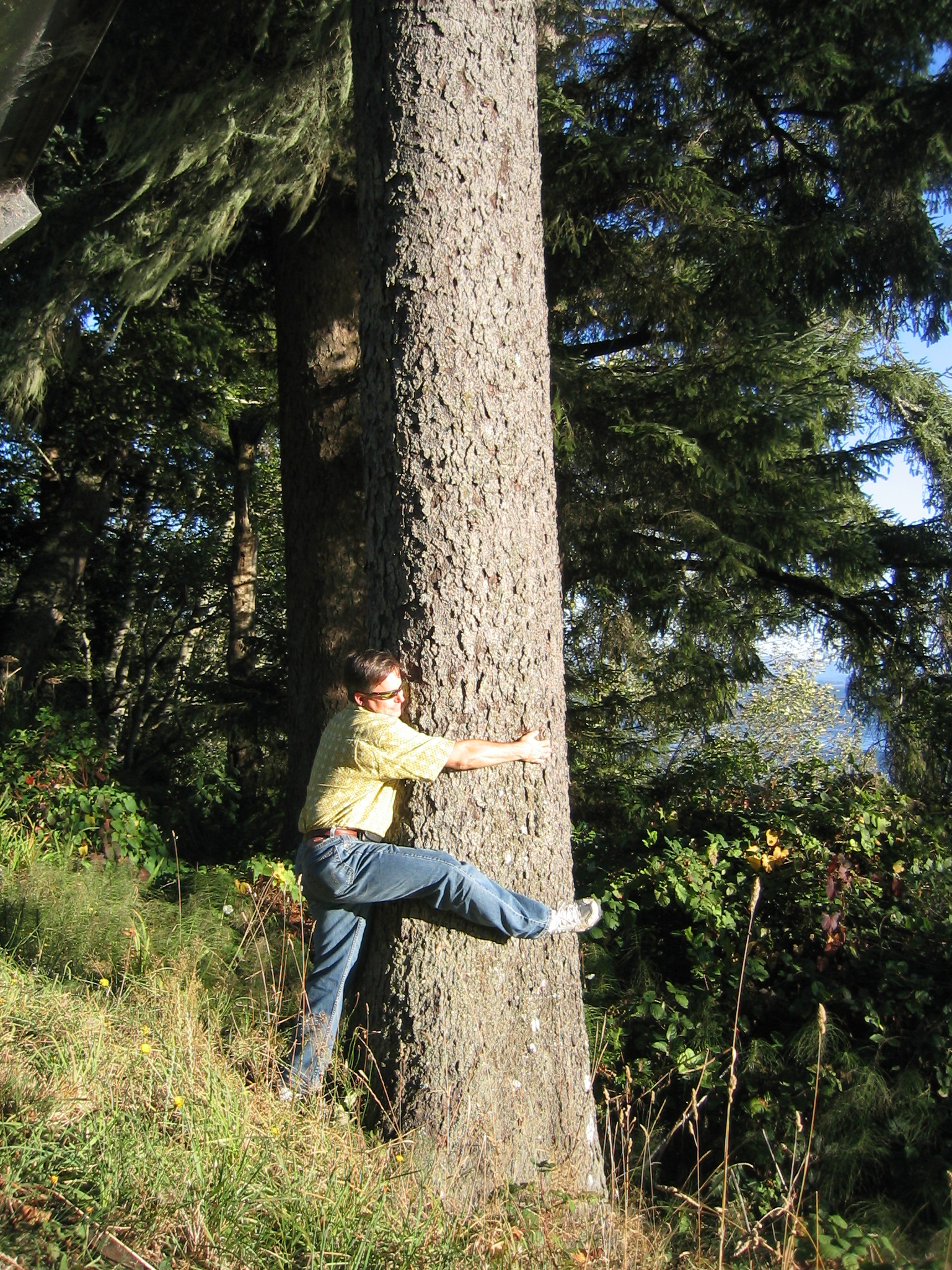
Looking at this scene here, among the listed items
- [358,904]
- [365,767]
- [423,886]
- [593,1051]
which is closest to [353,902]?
[358,904]

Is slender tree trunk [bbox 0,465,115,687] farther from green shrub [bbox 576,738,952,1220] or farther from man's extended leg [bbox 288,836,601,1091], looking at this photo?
man's extended leg [bbox 288,836,601,1091]

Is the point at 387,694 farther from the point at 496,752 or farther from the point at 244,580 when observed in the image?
the point at 244,580

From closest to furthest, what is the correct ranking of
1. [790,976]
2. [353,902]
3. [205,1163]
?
[205,1163] → [353,902] → [790,976]

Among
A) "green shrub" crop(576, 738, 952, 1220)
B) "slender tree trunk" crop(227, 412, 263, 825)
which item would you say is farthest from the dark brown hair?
"slender tree trunk" crop(227, 412, 263, 825)

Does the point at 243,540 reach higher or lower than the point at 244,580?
higher

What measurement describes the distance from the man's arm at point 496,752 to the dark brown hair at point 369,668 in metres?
0.38

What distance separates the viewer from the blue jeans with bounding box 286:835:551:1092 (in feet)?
11.7

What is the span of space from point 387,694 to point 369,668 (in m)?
0.14

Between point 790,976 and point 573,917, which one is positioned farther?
point 790,976

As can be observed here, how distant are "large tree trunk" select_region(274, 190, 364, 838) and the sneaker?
3.43 metres

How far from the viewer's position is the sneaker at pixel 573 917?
148 inches

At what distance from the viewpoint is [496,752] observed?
3.64 m

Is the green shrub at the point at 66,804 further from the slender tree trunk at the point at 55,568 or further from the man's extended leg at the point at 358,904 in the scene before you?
the slender tree trunk at the point at 55,568

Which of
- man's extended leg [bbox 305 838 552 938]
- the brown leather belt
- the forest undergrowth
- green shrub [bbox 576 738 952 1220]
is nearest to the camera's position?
the forest undergrowth
